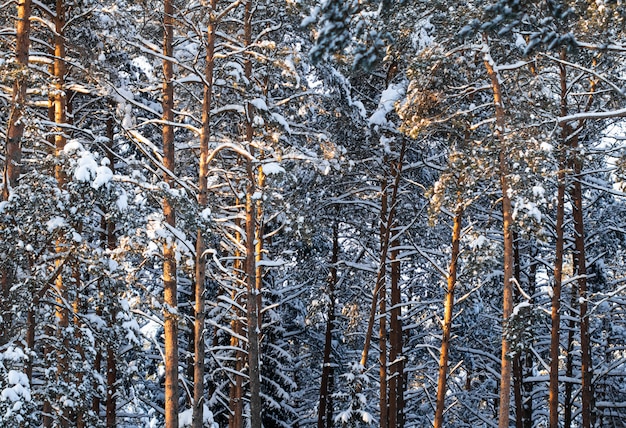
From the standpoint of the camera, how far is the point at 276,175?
1105 cm

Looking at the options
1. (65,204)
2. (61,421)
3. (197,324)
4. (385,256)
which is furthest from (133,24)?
(385,256)

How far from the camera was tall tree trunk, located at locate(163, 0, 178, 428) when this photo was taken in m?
10.1

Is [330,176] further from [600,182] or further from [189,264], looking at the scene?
[600,182]

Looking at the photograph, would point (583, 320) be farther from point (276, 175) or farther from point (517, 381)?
point (276, 175)

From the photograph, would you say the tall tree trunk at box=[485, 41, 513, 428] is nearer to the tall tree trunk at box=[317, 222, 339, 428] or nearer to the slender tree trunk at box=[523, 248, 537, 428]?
the tall tree trunk at box=[317, 222, 339, 428]

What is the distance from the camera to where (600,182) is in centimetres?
1539

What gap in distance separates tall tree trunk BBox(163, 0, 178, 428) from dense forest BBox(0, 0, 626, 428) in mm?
38

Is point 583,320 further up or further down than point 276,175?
further down

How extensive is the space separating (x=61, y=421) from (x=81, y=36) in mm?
7137

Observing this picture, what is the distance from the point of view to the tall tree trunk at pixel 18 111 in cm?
842

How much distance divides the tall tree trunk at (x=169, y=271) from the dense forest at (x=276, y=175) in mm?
38

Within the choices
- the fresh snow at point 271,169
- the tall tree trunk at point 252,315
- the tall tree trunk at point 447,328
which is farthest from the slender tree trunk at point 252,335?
the tall tree trunk at point 447,328

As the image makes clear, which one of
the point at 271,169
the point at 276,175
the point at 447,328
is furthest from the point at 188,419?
the point at 447,328

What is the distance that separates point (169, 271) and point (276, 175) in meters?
2.64
